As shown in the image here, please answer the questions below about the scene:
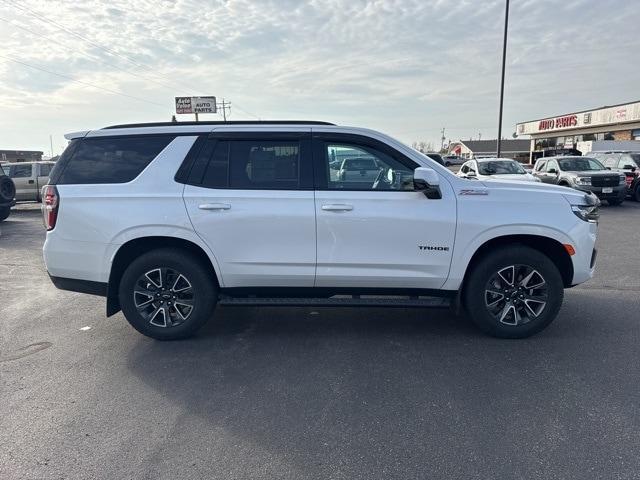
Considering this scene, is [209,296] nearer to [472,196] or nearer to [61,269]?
[61,269]

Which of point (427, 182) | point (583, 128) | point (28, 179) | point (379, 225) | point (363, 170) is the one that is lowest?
point (379, 225)

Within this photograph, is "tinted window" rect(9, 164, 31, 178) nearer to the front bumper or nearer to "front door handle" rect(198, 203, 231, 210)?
"front door handle" rect(198, 203, 231, 210)

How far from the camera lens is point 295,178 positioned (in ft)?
14.1

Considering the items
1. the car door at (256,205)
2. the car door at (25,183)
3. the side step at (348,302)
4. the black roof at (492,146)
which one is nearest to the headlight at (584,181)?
the side step at (348,302)

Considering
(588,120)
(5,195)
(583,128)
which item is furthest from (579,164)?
(583,128)

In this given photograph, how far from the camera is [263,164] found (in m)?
4.34

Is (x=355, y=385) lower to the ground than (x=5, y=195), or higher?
lower

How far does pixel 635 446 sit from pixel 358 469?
170cm

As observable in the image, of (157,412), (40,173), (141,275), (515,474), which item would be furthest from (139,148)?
(40,173)

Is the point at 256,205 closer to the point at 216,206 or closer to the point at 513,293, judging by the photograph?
the point at 216,206

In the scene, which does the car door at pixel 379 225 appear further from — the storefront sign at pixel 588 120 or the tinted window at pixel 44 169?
the storefront sign at pixel 588 120

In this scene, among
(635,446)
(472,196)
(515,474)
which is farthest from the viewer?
(472,196)

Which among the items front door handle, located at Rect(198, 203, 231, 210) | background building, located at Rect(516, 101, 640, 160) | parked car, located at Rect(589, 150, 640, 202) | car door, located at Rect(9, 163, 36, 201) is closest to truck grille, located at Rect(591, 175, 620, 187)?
parked car, located at Rect(589, 150, 640, 202)

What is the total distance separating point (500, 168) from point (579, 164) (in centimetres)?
279
